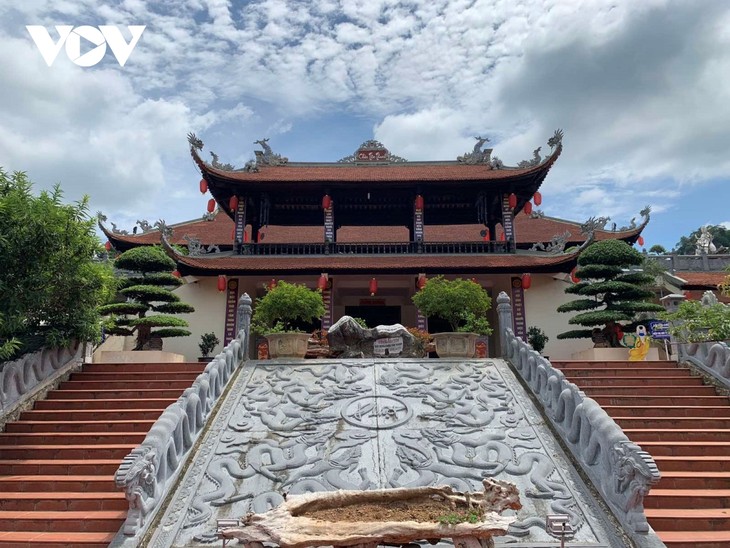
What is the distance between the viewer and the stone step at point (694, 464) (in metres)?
5.84

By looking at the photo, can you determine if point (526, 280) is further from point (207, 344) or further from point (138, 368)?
point (138, 368)

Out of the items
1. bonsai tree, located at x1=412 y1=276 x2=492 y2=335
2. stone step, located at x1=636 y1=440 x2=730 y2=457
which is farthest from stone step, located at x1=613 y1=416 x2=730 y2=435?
bonsai tree, located at x1=412 y1=276 x2=492 y2=335

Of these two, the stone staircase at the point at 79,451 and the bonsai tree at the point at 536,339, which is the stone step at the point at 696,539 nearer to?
the stone staircase at the point at 79,451

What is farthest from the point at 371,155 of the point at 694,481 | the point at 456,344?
the point at 694,481

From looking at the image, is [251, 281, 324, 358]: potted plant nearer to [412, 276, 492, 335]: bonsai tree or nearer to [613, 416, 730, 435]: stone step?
[412, 276, 492, 335]: bonsai tree

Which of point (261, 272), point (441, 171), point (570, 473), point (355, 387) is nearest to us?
point (570, 473)

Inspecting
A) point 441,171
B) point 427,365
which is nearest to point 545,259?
point 441,171

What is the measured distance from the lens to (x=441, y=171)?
668 inches

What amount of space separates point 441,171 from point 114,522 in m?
14.3

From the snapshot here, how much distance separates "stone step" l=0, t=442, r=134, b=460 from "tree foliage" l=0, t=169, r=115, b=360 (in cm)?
129

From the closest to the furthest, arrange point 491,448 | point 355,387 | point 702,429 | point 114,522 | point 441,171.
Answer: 1. point 114,522
2. point 491,448
3. point 702,429
4. point 355,387
5. point 441,171

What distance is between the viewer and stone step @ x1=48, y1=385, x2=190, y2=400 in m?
7.68

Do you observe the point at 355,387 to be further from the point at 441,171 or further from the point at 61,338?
the point at 441,171

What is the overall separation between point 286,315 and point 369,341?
1590 mm
